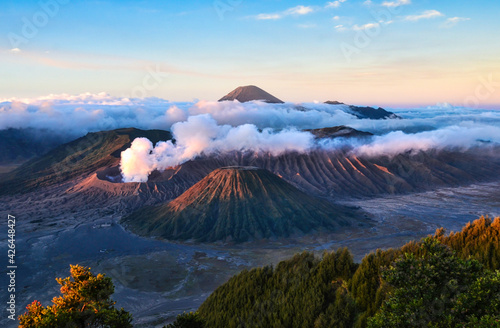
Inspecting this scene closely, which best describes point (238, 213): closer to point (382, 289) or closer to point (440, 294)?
point (382, 289)

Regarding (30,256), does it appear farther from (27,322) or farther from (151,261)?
(27,322)

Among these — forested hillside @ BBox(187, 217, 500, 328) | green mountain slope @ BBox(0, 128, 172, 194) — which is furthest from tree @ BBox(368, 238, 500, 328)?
green mountain slope @ BBox(0, 128, 172, 194)

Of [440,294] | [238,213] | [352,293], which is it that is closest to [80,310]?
A: [440,294]

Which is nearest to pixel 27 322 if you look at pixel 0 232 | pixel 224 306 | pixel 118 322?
pixel 118 322

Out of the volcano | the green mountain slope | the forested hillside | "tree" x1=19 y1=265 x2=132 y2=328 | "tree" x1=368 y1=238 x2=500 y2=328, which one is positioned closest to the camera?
"tree" x1=368 y1=238 x2=500 y2=328

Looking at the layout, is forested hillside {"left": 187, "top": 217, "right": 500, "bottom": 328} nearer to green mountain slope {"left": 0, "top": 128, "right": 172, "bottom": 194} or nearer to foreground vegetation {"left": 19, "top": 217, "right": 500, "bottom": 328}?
foreground vegetation {"left": 19, "top": 217, "right": 500, "bottom": 328}

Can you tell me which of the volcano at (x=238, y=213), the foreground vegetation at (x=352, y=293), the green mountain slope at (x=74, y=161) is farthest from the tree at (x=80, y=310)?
the green mountain slope at (x=74, y=161)
